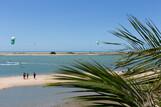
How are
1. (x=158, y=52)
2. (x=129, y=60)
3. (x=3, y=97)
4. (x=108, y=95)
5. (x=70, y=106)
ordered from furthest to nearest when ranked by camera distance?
(x=3, y=97) → (x=70, y=106) → (x=129, y=60) → (x=158, y=52) → (x=108, y=95)

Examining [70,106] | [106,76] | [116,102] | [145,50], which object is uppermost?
[145,50]

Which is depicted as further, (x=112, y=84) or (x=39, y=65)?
Result: (x=39, y=65)

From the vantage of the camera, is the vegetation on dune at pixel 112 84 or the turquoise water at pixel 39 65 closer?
the vegetation on dune at pixel 112 84

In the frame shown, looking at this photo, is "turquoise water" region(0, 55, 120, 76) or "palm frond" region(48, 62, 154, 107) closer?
"palm frond" region(48, 62, 154, 107)

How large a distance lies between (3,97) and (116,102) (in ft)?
93.4

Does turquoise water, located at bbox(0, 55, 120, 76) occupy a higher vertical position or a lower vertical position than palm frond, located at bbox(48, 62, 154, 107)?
higher

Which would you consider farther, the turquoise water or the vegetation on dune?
the turquoise water

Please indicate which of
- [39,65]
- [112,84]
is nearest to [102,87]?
[112,84]

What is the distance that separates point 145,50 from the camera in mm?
1965

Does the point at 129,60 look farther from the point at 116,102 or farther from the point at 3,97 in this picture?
the point at 3,97

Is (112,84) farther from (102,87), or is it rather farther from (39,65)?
(39,65)

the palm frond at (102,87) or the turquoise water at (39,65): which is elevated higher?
the turquoise water at (39,65)

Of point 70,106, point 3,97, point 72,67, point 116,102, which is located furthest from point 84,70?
point 3,97

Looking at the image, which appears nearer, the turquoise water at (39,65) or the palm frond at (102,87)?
the palm frond at (102,87)
